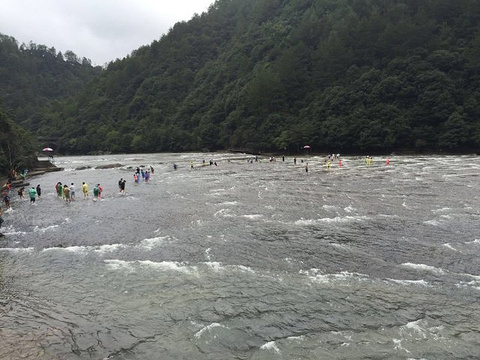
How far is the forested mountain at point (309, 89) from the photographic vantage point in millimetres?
86625

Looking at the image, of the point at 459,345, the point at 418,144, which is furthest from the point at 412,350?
the point at 418,144

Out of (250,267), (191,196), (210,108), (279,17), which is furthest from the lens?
(279,17)

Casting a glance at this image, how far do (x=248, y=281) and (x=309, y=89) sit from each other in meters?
102

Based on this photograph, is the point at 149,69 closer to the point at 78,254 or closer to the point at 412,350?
the point at 78,254

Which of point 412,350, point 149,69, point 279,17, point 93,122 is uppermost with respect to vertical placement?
point 279,17

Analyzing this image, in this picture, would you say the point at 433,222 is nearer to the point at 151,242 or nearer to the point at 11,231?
the point at 151,242

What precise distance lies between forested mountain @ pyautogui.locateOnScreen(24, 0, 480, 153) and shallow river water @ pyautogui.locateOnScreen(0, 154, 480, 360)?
62.3 m

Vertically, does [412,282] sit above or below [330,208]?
below

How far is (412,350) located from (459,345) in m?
1.35

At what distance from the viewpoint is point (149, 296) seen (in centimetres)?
1402

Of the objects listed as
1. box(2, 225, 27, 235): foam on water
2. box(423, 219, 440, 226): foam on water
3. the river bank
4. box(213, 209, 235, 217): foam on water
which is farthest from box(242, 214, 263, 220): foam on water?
the river bank

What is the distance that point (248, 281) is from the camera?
15188 millimetres

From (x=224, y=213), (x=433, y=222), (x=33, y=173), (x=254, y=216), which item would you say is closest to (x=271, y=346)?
(x=254, y=216)

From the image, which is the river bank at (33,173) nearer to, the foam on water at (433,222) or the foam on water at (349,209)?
the foam on water at (349,209)
